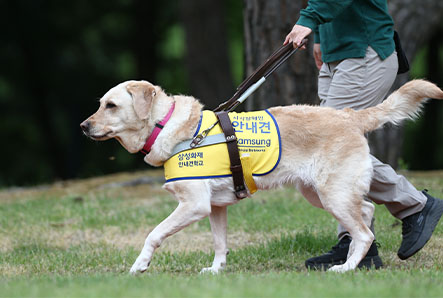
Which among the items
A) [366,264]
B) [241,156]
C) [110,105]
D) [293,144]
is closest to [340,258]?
[366,264]

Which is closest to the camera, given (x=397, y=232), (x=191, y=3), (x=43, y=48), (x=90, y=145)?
(x=397, y=232)

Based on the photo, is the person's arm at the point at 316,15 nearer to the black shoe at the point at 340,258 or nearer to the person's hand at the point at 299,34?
the person's hand at the point at 299,34

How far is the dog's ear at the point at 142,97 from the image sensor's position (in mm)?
5047

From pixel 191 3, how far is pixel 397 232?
861 centimetres

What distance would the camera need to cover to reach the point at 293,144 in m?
4.98

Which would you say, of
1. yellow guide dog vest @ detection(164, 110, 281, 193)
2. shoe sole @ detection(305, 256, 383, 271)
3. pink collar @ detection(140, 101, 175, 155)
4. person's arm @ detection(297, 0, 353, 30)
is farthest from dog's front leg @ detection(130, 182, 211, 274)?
person's arm @ detection(297, 0, 353, 30)

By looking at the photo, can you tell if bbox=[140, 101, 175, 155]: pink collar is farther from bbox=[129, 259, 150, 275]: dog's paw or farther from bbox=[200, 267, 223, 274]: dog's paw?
bbox=[200, 267, 223, 274]: dog's paw

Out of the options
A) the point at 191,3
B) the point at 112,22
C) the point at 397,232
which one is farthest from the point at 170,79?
the point at 397,232

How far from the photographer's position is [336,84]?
5.39 m

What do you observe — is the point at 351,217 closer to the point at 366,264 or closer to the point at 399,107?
the point at 366,264

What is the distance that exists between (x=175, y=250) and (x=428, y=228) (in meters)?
2.58

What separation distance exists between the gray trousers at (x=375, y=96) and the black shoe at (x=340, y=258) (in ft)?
1.09

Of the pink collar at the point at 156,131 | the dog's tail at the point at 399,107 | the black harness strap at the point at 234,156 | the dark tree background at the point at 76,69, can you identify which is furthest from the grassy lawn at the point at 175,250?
the dark tree background at the point at 76,69

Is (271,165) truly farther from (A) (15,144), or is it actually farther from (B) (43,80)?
(A) (15,144)
